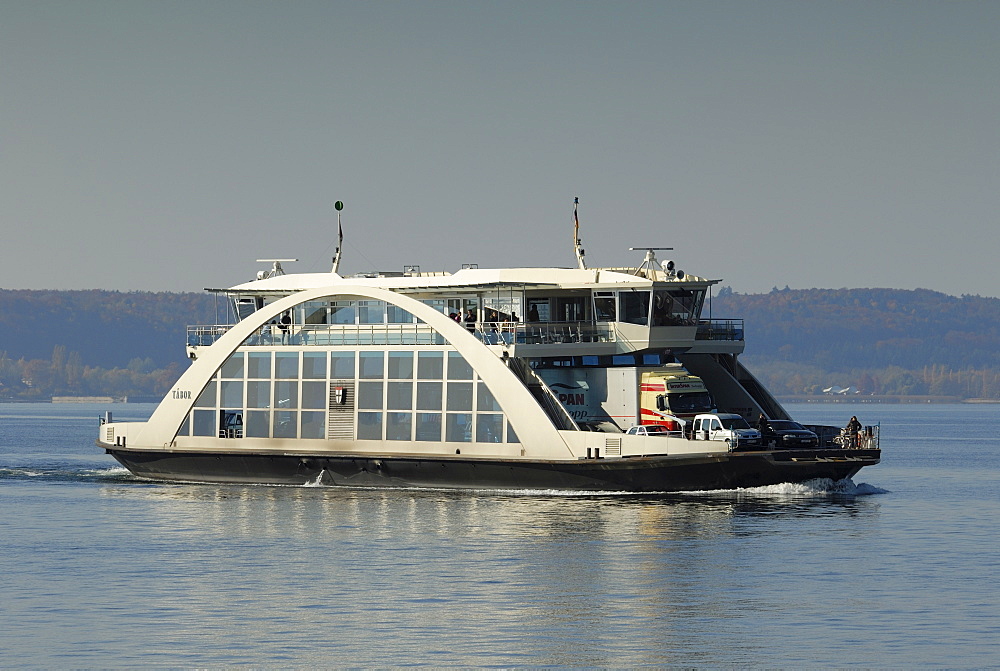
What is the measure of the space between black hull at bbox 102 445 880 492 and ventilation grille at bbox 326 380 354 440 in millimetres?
1063

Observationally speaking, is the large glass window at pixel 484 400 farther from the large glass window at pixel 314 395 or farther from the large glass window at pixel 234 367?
the large glass window at pixel 234 367

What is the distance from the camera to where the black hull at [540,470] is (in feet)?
151

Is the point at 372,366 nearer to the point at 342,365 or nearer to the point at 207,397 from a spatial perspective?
the point at 342,365

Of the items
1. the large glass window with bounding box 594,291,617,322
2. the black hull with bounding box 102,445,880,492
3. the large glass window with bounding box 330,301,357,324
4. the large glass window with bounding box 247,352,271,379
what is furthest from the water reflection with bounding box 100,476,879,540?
the large glass window with bounding box 594,291,617,322

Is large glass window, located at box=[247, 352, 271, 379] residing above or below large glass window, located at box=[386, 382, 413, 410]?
above

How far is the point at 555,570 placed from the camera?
35.8 metres

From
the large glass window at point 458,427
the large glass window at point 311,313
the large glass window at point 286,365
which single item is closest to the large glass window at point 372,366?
the large glass window at point 311,313

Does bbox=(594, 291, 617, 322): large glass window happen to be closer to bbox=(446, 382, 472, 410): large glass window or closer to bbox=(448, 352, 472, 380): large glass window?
bbox=(448, 352, 472, 380): large glass window

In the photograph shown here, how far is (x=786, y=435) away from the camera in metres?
48.6

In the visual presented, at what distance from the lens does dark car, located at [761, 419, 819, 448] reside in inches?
1876

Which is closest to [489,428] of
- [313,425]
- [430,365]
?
[430,365]

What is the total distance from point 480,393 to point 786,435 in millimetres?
9168

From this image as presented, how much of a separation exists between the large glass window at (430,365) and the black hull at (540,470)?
2.63 meters

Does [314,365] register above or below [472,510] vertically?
above
